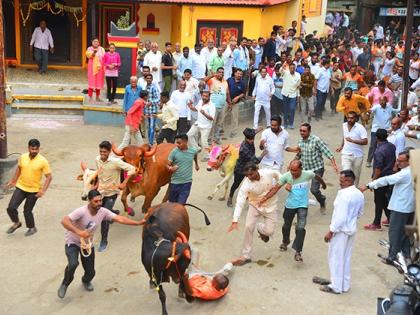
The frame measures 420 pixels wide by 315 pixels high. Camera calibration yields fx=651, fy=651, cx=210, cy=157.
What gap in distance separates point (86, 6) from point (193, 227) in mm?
12129

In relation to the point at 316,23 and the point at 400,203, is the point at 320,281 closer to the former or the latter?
the point at 400,203

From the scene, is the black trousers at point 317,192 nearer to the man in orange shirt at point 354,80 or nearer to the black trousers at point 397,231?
the black trousers at point 397,231

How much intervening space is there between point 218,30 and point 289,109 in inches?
243

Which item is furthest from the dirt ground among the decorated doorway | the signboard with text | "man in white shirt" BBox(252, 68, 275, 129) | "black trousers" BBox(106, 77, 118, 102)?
the signboard with text

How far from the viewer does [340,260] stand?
840cm

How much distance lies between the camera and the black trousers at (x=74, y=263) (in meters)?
8.05

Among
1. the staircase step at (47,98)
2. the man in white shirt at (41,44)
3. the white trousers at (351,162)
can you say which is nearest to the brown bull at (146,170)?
the white trousers at (351,162)

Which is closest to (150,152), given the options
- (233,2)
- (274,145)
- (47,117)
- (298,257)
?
(274,145)

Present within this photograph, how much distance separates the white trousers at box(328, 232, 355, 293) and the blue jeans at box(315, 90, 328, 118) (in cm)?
992

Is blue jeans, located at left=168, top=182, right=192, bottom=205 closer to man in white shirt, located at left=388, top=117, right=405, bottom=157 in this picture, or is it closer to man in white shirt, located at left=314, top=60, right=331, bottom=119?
man in white shirt, located at left=388, top=117, right=405, bottom=157

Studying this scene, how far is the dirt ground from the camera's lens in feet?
26.6

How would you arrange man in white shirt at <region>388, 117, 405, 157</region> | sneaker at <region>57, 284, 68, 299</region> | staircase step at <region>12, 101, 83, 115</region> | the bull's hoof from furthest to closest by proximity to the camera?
staircase step at <region>12, 101, 83, 115</region> → man in white shirt at <region>388, 117, 405, 157</region> → the bull's hoof → sneaker at <region>57, 284, 68, 299</region>

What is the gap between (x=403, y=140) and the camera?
11734 mm

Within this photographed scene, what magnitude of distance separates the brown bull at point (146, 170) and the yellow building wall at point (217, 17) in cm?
1140
